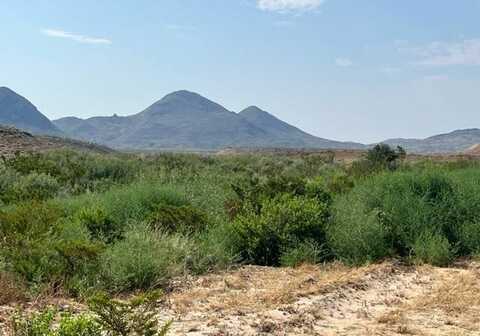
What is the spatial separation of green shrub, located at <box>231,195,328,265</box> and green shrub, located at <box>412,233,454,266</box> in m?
1.78

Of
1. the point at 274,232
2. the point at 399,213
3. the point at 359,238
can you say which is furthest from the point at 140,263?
the point at 399,213

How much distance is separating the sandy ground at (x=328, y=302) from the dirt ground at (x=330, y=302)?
1 centimetres

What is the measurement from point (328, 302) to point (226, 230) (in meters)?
3.95

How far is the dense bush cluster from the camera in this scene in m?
9.04

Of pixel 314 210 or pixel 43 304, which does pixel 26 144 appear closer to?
pixel 314 210

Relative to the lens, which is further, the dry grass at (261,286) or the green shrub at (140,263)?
the green shrub at (140,263)

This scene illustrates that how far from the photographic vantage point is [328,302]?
8242 mm

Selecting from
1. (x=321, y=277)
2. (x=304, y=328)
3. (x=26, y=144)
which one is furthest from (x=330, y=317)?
(x=26, y=144)

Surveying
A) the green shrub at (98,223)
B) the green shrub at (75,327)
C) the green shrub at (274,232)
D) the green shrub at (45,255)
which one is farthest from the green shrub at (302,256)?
the green shrub at (75,327)

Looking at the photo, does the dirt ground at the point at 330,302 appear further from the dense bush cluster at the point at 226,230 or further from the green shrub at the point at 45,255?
the green shrub at the point at 45,255

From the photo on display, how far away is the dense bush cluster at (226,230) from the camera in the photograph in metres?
9.04

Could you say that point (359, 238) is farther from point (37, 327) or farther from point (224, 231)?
point (37, 327)

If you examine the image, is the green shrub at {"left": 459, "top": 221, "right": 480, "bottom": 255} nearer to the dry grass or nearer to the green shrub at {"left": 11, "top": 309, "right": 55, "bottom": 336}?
the dry grass

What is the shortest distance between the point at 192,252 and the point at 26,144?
40.2 m
